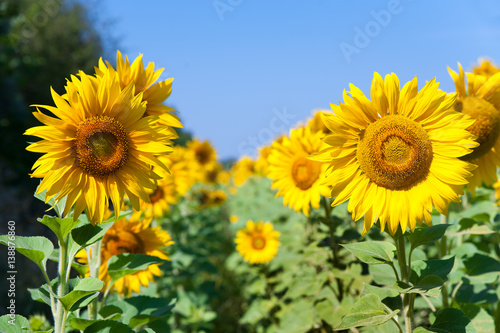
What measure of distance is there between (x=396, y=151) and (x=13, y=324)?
4.95 feet

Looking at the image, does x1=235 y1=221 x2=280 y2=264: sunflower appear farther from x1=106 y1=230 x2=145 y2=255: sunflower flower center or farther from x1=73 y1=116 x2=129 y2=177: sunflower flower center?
x1=73 y1=116 x2=129 y2=177: sunflower flower center

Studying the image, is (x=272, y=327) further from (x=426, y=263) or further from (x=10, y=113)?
(x=10, y=113)

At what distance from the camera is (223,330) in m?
4.77

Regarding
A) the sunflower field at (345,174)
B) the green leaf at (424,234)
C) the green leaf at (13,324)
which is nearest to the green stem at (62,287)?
the sunflower field at (345,174)

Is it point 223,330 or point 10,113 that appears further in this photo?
point 10,113

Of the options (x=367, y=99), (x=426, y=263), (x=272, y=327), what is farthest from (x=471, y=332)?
(x=272, y=327)

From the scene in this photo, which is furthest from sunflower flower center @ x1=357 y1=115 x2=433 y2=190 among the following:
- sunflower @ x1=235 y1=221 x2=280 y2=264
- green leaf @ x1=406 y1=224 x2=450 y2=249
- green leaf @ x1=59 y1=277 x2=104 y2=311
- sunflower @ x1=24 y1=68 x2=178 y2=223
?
sunflower @ x1=235 y1=221 x2=280 y2=264

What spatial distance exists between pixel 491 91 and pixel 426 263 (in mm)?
922

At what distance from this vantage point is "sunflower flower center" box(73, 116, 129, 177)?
1570 mm

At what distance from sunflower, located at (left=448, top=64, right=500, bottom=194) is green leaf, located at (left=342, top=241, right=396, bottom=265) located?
71cm

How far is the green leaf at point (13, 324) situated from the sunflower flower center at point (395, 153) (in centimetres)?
137

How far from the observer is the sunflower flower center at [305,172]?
2.79m

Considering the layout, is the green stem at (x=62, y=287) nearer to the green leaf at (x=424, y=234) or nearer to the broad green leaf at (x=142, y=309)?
the broad green leaf at (x=142, y=309)

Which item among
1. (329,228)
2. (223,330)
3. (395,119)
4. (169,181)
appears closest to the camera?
(395,119)
